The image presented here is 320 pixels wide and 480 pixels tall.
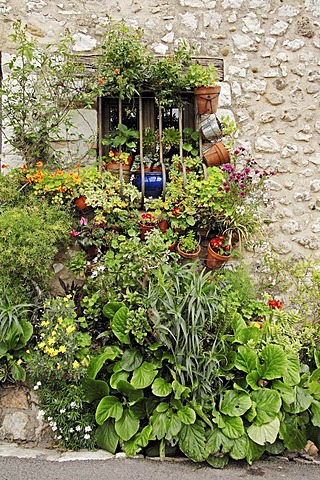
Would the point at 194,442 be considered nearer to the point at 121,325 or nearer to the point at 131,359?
the point at 131,359

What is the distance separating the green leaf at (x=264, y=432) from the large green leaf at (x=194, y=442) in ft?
1.05

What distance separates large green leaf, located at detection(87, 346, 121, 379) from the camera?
3.33m

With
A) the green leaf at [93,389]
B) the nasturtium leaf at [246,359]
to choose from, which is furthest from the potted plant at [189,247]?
the green leaf at [93,389]

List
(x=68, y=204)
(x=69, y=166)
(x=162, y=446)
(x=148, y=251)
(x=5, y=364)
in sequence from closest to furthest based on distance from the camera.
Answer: (x=162, y=446)
(x=5, y=364)
(x=148, y=251)
(x=68, y=204)
(x=69, y=166)

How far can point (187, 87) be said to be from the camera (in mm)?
4379

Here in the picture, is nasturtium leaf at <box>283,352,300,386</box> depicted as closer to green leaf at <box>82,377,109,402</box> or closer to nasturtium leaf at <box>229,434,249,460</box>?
nasturtium leaf at <box>229,434,249,460</box>

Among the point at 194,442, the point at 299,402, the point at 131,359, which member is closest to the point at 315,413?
the point at 299,402

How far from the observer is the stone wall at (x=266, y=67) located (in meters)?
4.57

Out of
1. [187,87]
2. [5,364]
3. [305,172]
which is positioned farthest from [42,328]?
[305,172]

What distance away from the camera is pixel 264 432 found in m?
3.15


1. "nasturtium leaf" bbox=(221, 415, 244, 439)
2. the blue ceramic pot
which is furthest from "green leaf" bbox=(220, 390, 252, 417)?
the blue ceramic pot

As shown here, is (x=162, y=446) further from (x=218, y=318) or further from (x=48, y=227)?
(x=48, y=227)

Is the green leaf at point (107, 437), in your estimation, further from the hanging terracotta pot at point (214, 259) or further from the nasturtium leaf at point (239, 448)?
the hanging terracotta pot at point (214, 259)

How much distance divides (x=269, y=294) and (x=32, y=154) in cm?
251
